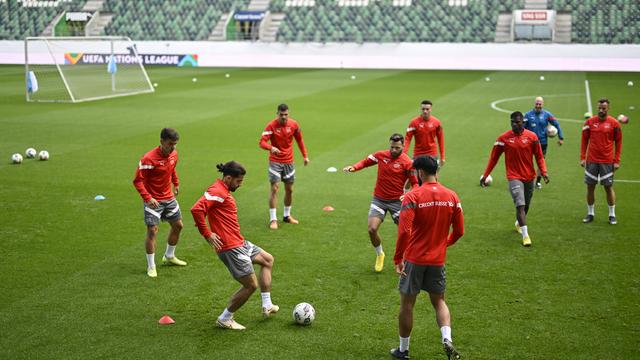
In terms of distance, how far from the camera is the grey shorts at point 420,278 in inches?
302

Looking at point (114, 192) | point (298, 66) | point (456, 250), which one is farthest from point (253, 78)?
point (456, 250)

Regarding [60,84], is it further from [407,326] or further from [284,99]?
[407,326]

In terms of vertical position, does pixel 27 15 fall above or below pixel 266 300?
below

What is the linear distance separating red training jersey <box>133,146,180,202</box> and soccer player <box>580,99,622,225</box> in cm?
766

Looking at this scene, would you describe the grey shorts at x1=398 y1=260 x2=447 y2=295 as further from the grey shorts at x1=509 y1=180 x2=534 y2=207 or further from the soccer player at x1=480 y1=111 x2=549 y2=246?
the grey shorts at x1=509 y1=180 x2=534 y2=207

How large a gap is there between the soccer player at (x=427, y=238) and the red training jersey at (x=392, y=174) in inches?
119

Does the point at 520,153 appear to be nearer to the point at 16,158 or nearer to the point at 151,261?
the point at 151,261

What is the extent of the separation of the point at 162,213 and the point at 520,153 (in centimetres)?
599

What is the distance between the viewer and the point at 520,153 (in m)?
12.3

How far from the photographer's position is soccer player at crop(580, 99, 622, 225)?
13.5 metres

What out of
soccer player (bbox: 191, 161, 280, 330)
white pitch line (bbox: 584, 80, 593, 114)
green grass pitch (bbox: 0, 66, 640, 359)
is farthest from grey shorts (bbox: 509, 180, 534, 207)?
white pitch line (bbox: 584, 80, 593, 114)

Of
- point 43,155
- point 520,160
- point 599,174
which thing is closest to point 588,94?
point 599,174

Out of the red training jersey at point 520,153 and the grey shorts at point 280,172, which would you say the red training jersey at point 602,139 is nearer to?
the red training jersey at point 520,153

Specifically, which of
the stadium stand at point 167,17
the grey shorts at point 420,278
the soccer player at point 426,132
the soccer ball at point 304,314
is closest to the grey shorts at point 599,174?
the soccer player at point 426,132
